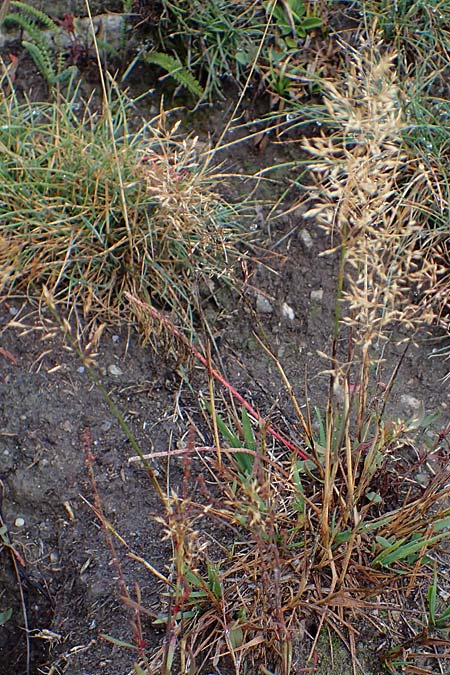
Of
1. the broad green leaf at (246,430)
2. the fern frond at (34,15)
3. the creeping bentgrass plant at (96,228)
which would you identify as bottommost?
the broad green leaf at (246,430)

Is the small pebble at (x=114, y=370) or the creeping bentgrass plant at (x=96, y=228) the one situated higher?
the creeping bentgrass plant at (x=96, y=228)

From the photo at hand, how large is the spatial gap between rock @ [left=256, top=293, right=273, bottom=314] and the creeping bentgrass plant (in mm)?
178

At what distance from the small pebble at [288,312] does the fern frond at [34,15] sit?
142 centimetres

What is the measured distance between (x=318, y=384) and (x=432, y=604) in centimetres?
82

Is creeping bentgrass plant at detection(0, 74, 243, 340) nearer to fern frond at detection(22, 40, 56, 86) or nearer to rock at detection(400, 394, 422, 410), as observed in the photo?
fern frond at detection(22, 40, 56, 86)

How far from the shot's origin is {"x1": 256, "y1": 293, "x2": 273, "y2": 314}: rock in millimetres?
2572

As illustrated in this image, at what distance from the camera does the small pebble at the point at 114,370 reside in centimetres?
240

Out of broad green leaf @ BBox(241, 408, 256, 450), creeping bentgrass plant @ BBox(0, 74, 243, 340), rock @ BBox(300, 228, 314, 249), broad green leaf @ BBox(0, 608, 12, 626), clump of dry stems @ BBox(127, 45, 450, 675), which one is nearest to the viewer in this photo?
clump of dry stems @ BBox(127, 45, 450, 675)

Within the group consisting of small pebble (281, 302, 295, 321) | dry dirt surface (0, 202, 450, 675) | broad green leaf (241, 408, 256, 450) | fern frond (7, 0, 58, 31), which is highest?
fern frond (7, 0, 58, 31)

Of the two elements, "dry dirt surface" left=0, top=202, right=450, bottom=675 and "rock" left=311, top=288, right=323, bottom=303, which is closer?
"dry dirt surface" left=0, top=202, right=450, bottom=675

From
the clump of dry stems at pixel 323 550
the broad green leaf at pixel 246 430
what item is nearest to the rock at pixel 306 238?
the clump of dry stems at pixel 323 550

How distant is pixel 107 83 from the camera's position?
283 cm

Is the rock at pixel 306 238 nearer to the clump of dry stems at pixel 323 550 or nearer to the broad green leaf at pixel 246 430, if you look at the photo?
the clump of dry stems at pixel 323 550

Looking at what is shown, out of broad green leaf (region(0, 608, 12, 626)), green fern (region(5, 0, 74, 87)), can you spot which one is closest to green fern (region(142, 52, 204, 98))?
green fern (region(5, 0, 74, 87))
